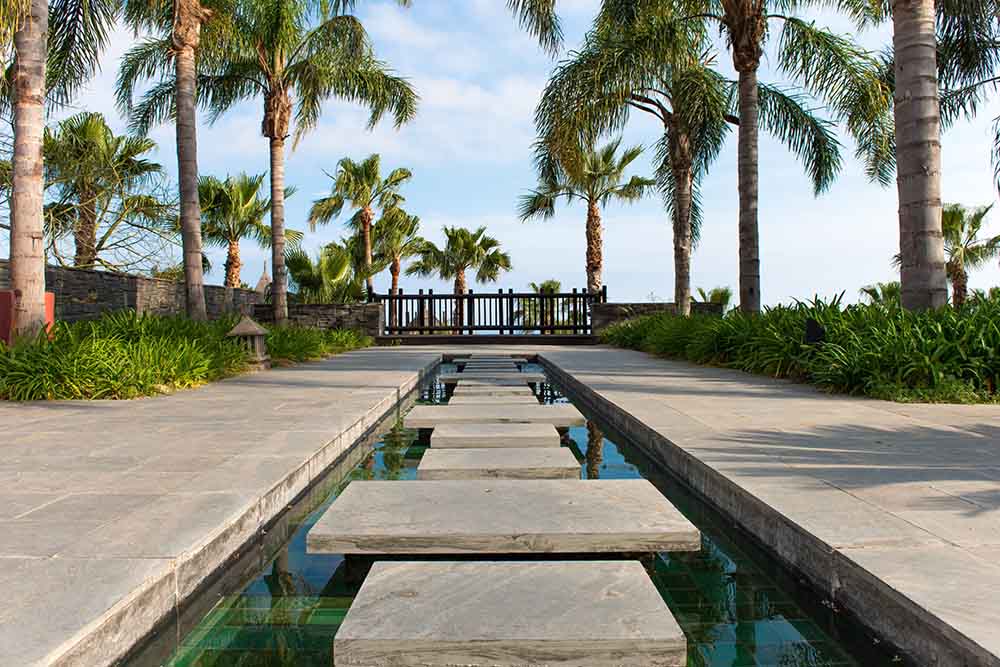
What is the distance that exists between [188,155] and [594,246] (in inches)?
533

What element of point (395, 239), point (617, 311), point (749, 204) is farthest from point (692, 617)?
point (395, 239)

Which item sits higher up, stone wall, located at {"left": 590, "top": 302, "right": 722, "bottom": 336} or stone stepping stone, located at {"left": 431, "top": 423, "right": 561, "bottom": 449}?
stone wall, located at {"left": 590, "top": 302, "right": 722, "bottom": 336}

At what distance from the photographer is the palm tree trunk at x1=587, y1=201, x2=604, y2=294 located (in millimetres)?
21234

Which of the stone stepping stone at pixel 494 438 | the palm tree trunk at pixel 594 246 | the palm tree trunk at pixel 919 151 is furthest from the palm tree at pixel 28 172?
the palm tree trunk at pixel 594 246

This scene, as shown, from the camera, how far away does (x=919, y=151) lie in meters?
6.77

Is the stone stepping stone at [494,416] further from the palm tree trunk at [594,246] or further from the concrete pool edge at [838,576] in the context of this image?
the palm tree trunk at [594,246]

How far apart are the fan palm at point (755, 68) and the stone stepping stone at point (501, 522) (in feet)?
26.6

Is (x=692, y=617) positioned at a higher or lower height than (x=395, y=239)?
lower

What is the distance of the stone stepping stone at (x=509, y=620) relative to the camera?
1638 mm

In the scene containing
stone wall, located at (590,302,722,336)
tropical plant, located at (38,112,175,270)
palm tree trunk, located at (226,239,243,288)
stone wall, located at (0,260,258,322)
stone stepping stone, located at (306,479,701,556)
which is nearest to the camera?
stone stepping stone, located at (306,479,701,556)

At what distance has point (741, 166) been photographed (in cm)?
1032

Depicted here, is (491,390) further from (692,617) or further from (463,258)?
(463,258)

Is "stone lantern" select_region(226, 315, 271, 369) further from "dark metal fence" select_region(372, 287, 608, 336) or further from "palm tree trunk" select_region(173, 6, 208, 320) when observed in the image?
"dark metal fence" select_region(372, 287, 608, 336)

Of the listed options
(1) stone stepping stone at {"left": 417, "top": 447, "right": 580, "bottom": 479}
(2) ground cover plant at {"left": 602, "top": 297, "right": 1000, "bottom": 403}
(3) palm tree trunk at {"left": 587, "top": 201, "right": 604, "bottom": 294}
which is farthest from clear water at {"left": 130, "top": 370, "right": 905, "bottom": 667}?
Answer: (3) palm tree trunk at {"left": 587, "top": 201, "right": 604, "bottom": 294}
